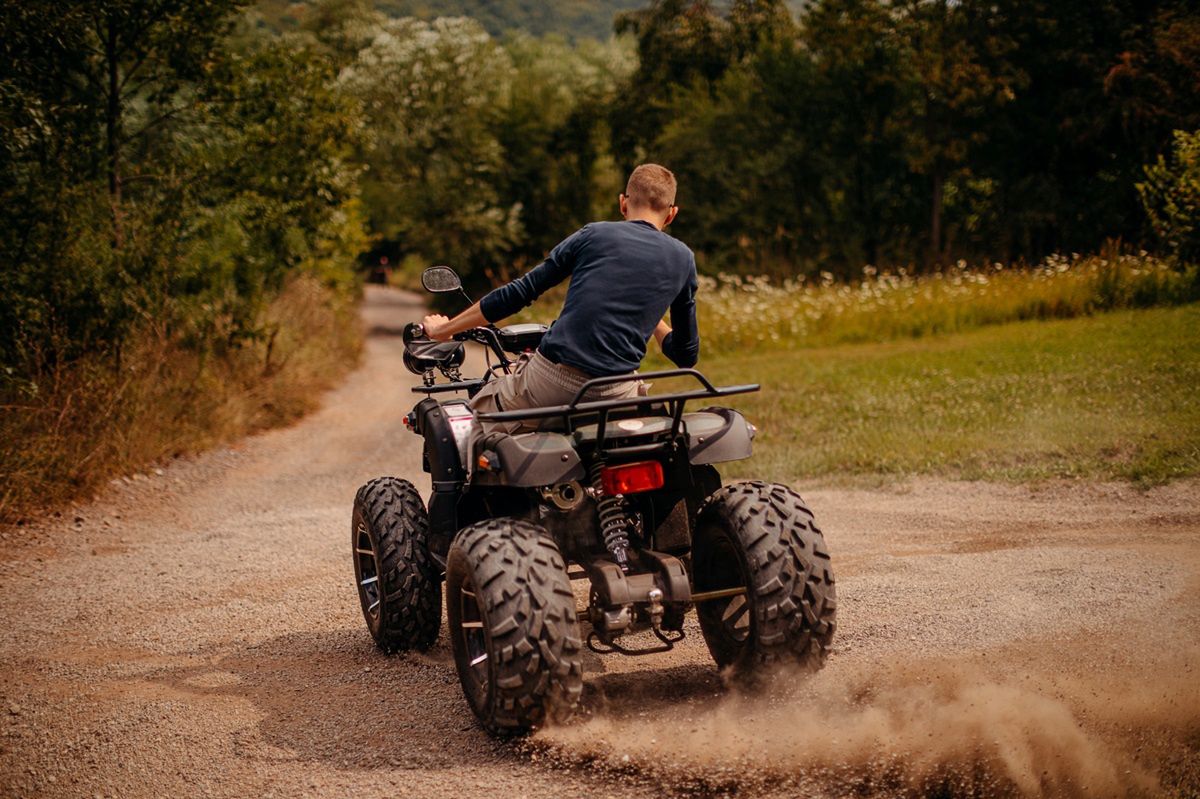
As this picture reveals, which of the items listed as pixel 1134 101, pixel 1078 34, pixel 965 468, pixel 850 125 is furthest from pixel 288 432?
pixel 850 125

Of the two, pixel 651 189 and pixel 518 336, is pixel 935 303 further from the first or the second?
pixel 651 189

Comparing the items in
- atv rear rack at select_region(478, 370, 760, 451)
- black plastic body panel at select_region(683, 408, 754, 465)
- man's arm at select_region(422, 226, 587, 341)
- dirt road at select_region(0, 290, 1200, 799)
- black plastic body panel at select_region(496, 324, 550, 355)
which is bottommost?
dirt road at select_region(0, 290, 1200, 799)

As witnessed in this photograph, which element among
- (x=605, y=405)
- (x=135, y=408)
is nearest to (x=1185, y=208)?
(x=135, y=408)

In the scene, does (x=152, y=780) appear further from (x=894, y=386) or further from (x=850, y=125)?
(x=850, y=125)

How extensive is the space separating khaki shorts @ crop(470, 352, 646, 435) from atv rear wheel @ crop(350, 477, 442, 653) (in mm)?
824

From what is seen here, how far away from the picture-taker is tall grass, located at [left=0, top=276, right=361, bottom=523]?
9492mm

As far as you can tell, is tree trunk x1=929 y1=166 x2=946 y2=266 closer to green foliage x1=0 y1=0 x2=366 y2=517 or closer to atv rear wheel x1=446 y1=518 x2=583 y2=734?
green foliage x1=0 y1=0 x2=366 y2=517

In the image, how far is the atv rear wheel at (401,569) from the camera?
545cm

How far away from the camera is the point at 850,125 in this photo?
35.6 m

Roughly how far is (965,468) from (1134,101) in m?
17.0

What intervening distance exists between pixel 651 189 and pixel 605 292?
0.52 m

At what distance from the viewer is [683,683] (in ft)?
16.4

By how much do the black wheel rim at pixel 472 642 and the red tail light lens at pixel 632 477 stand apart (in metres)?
0.67

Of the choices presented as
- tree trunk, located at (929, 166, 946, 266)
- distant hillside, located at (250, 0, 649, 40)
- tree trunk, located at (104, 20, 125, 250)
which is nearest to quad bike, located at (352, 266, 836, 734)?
tree trunk, located at (104, 20, 125, 250)
